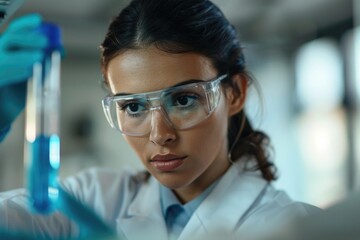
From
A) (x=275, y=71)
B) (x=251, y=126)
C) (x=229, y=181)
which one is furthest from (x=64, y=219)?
(x=275, y=71)

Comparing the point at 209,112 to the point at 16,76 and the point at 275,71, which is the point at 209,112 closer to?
the point at 16,76

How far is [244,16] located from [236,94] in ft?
1.01

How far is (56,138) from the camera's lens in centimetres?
83

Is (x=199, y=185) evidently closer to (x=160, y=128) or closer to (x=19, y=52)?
(x=160, y=128)

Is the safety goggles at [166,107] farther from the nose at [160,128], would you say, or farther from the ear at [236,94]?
the ear at [236,94]

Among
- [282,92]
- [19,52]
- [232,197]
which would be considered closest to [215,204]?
[232,197]

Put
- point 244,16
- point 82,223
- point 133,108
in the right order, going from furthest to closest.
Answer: point 244,16 < point 133,108 < point 82,223

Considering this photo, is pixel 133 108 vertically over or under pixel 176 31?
under

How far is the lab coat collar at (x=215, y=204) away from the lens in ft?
2.84

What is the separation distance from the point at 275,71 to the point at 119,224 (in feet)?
2.49

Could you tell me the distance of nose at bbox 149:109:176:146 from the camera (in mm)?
814

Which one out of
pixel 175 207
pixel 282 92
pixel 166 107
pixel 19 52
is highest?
pixel 19 52

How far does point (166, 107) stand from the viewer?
2.66 feet

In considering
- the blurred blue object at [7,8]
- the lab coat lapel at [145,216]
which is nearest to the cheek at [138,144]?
the lab coat lapel at [145,216]
